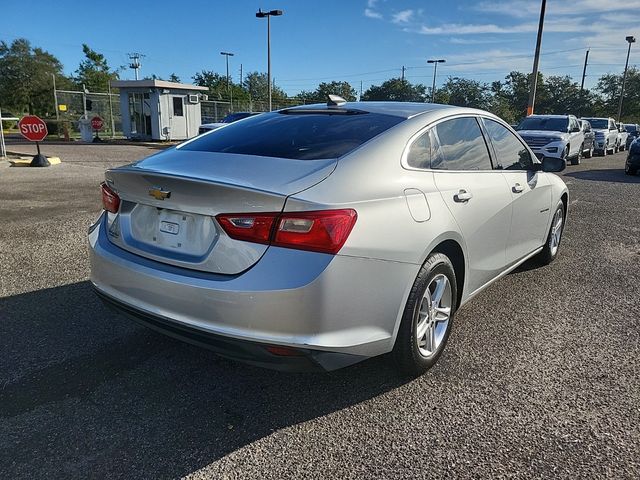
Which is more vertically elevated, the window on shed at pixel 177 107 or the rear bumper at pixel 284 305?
the window on shed at pixel 177 107

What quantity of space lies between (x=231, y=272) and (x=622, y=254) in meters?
5.43

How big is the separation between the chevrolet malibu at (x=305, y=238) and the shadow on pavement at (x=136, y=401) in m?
0.44

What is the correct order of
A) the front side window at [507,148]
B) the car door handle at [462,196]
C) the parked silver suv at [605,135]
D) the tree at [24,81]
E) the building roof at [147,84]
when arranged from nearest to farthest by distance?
the car door handle at [462,196] < the front side window at [507,148] < the parked silver suv at [605,135] < the building roof at [147,84] < the tree at [24,81]

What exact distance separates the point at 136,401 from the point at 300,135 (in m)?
1.81

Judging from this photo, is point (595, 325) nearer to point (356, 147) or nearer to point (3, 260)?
point (356, 147)

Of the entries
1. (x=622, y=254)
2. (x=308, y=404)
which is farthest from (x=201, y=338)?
(x=622, y=254)

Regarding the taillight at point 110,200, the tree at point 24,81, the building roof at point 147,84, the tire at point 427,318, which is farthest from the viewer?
the tree at point 24,81

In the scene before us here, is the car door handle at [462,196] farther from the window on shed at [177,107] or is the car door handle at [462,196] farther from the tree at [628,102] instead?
the tree at [628,102]

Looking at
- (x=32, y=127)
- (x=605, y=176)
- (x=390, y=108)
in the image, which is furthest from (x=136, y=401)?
(x=605, y=176)

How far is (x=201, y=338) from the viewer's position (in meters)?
2.43

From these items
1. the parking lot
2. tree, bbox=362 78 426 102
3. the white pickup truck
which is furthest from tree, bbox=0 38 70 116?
the parking lot

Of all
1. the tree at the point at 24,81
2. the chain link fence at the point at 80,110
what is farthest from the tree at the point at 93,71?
the chain link fence at the point at 80,110

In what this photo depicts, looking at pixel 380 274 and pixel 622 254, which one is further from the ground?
pixel 380 274

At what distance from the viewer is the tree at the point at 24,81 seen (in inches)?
2030
